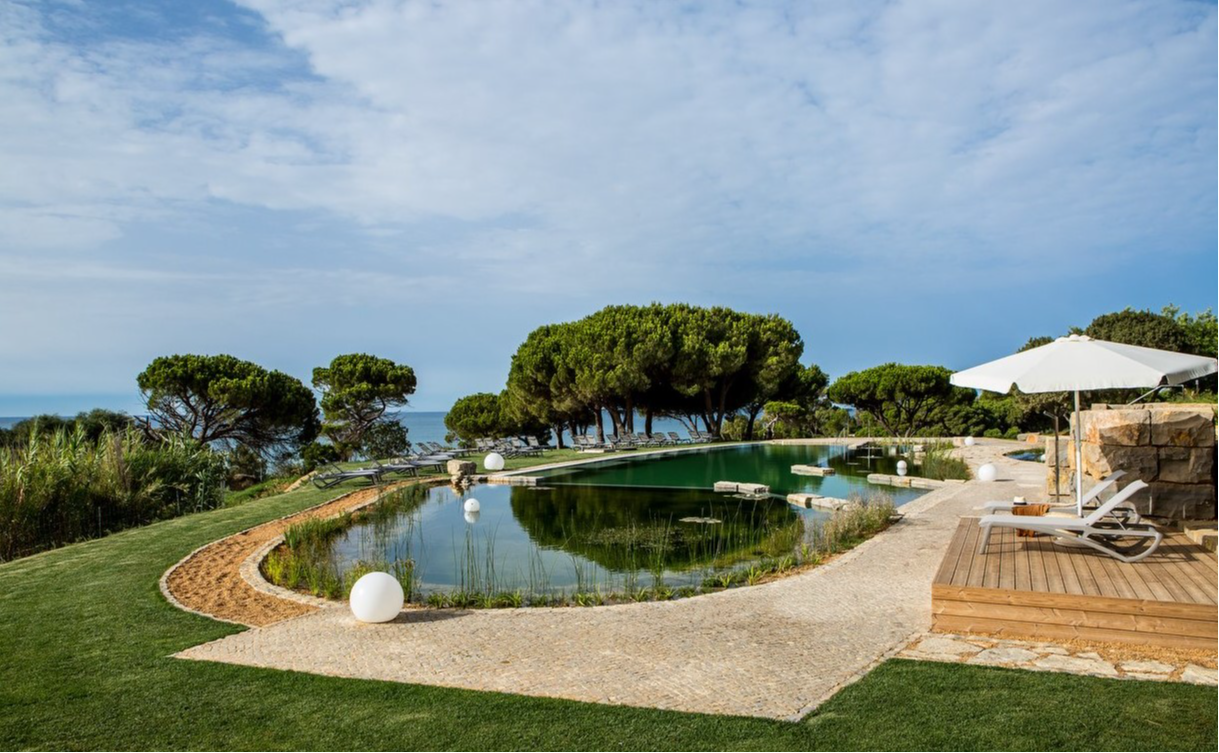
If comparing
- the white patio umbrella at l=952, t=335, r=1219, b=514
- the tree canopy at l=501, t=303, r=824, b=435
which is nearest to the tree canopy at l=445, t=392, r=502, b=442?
the tree canopy at l=501, t=303, r=824, b=435

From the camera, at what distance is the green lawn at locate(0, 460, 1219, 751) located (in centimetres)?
308

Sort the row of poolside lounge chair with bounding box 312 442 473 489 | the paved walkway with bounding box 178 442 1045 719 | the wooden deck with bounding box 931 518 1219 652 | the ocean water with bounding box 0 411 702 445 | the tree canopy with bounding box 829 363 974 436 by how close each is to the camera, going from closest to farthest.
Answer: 1. the paved walkway with bounding box 178 442 1045 719
2. the wooden deck with bounding box 931 518 1219 652
3. the row of poolside lounge chair with bounding box 312 442 473 489
4. the tree canopy with bounding box 829 363 974 436
5. the ocean water with bounding box 0 411 702 445

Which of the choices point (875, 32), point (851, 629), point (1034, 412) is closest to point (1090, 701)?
point (851, 629)

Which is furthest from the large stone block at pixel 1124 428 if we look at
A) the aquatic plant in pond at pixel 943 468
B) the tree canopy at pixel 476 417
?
the tree canopy at pixel 476 417

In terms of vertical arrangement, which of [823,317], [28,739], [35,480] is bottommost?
[28,739]

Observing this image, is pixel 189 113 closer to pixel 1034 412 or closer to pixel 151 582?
pixel 151 582

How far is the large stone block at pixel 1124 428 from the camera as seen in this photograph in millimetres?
6473

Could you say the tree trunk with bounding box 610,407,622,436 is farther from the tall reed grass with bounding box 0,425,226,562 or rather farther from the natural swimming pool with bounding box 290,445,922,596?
the tall reed grass with bounding box 0,425,226,562

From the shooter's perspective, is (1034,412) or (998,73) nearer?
(998,73)

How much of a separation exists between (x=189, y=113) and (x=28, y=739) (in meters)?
11.1

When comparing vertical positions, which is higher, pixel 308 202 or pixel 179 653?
pixel 308 202

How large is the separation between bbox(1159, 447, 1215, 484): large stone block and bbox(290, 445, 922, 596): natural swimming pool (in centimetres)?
334

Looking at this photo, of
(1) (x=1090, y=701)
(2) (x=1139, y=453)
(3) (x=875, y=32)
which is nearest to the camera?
(1) (x=1090, y=701)

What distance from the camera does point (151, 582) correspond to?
265 inches
